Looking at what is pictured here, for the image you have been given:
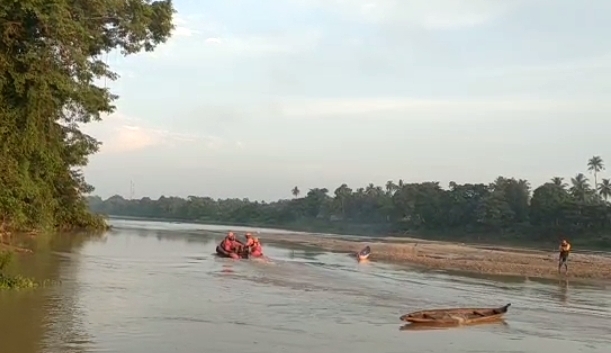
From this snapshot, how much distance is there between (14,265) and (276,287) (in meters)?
8.48

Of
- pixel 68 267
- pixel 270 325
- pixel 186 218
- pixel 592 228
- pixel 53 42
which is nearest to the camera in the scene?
pixel 270 325

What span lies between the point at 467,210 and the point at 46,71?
Answer: 83.1 meters

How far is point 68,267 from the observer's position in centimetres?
2494

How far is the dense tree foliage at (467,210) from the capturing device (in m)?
84.8

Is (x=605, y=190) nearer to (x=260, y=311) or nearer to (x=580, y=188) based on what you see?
(x=580, y=188)

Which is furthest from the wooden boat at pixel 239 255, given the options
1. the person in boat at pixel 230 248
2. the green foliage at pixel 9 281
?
the green foliage at pixel 9 281

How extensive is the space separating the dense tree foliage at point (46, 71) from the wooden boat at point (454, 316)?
45.1 ft

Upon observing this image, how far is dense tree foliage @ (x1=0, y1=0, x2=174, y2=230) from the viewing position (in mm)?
22422

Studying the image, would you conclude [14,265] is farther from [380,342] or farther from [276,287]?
[380,342]

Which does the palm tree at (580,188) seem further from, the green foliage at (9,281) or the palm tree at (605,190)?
the green foliage at (9,281)

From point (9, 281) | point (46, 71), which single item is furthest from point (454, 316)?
point (46, 71)

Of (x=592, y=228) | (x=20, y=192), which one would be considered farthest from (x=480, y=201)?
(x=20, y=192)

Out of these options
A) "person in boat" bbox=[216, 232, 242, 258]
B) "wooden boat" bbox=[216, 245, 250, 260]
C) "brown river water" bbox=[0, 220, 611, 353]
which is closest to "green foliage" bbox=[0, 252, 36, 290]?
"brown river water" bbox=[0, 220, 611, 353]

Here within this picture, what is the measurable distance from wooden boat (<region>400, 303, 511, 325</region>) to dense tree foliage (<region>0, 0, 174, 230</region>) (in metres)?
13.7
